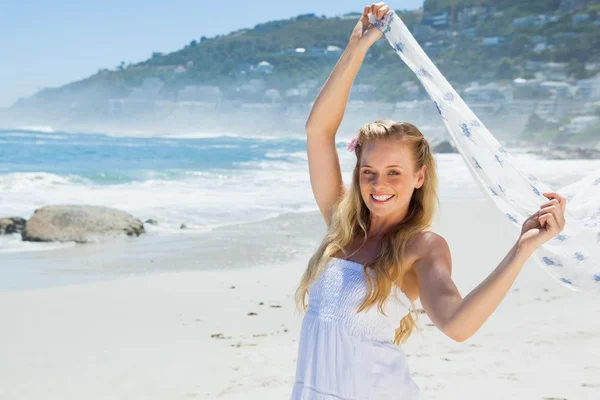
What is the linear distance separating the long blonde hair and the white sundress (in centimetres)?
4

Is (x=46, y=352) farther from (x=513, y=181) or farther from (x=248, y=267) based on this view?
(x=513, y=181)

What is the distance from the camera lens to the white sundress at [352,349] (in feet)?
6.25

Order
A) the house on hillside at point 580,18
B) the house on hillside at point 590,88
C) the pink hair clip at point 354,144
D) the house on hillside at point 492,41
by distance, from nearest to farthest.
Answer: the pink hair clip at point 354,144 < the house on hillside at point 590,88 < the house on hillside at point 580,18 < the house on hillside at point 492,41

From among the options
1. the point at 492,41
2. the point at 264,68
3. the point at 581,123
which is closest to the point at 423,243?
the point at 581,123

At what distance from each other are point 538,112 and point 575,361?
194 ft

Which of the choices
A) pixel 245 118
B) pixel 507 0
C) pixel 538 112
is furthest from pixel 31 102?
pixel 538 112

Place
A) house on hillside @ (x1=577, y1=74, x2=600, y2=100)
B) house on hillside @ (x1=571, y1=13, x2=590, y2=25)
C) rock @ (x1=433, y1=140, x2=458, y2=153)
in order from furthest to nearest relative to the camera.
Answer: house on hillside @ (x1=571, y1=13, x2=590, y2=25) < house on hillside @ (x1=577, y1=74, x2=600, y2=100) < rock @ (x1=433, y1=140, x2=458, y2=153)

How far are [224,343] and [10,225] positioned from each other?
224 inches

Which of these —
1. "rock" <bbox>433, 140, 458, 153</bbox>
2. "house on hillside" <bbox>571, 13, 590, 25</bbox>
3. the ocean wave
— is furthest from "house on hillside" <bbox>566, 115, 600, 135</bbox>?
the ocean wave

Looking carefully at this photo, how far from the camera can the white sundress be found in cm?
191

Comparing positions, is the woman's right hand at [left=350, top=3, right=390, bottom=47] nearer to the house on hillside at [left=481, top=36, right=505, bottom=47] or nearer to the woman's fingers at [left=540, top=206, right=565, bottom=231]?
the woman's fingers at [left=540, top=206, right=565, bottom=231]

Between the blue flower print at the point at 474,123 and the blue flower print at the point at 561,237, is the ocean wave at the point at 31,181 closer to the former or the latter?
the blue flower print at the point at 474,123

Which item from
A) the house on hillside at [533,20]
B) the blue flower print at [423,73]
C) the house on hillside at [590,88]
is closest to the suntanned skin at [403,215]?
the blue flower print at [423,73]

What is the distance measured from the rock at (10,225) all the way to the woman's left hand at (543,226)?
8676 millimetres
